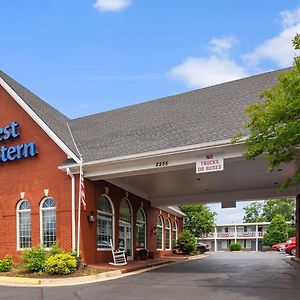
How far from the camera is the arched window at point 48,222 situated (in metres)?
21.0

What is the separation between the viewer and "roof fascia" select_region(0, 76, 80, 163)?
20688mm

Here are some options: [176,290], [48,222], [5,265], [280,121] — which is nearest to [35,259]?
[5,265]

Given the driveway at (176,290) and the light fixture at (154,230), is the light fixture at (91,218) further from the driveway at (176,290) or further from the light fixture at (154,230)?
the light fixture at (154,230)

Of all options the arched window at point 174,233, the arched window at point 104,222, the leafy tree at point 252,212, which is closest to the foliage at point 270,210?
the leafy tree at point 252,212

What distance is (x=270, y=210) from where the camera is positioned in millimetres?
93375

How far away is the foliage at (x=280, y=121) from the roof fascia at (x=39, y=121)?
9911mm

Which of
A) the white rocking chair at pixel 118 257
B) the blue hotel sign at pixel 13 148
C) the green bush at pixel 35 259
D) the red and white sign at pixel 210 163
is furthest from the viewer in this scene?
the white rocking chair at pixel 118 257

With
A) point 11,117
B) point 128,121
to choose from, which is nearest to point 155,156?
point 128,121

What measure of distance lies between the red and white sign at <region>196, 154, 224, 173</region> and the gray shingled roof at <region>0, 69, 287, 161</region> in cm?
69

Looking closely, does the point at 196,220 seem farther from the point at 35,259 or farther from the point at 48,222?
the point at 35,259

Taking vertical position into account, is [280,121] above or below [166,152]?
above

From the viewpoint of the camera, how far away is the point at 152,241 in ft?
102

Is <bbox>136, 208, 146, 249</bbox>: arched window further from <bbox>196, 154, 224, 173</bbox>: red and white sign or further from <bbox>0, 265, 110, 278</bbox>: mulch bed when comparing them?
<bbox>196, 154, 224, 173</bbox>: red and white sign

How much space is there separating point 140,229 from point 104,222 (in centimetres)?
646
